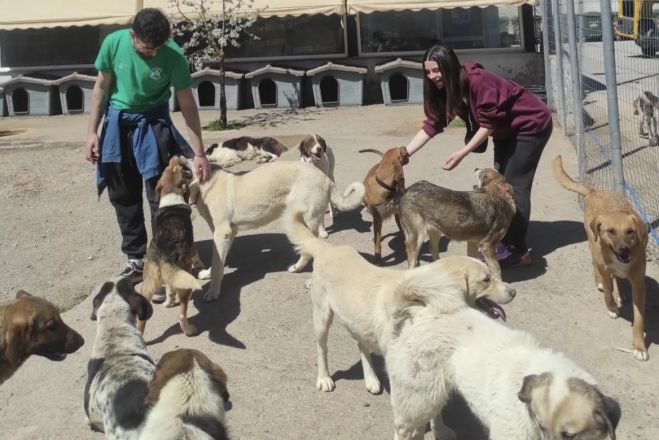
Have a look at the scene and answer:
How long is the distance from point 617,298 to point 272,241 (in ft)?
11.0

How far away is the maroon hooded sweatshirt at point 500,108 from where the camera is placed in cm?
571

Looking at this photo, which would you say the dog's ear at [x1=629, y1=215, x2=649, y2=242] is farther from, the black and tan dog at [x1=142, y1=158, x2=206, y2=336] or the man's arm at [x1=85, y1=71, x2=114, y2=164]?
the man's arm at [x1=85, y1=71, x2=114, y2=164]

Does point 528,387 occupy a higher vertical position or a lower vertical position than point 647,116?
lower

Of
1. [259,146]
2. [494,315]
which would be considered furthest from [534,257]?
[259,146]

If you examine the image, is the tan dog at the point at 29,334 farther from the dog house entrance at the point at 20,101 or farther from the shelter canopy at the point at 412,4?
the dog house entrance at the point at 20,101

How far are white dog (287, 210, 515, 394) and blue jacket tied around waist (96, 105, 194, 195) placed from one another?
1934 millimetres

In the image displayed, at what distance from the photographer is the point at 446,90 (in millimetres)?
5723

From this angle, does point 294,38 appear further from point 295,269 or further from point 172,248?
point 172,248

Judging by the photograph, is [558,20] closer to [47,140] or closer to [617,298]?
[617,298]

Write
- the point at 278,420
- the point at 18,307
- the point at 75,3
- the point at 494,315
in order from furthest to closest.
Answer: the point at 75,3, the point at 494,315, the point at 278,420, the point at 18,307

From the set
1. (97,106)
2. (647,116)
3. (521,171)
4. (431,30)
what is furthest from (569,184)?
(431,30)

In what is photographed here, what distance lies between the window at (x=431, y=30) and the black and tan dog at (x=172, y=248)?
479 inches

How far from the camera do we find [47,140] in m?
13.6

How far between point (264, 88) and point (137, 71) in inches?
453
